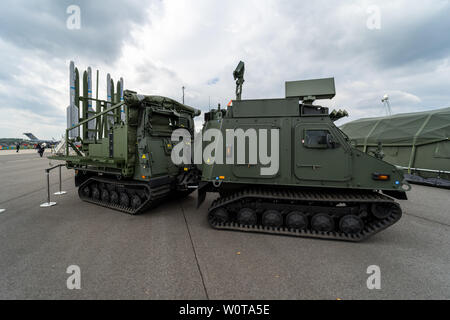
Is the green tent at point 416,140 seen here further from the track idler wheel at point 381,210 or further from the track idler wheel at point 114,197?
the track idler wheel at point 114,197

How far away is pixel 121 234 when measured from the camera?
386cm

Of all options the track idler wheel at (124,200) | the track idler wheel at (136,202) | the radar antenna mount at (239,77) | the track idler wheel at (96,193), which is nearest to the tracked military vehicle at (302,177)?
the radar antenna mount at (239,77)

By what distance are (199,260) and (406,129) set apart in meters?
13.7

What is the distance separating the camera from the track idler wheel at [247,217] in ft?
13.1

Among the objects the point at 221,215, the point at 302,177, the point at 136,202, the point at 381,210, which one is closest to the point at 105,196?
the point at 136,202

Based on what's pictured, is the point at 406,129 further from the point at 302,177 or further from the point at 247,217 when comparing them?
the point at 247,217

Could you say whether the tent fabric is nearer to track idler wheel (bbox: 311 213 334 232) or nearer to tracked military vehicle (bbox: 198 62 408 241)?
tracked military vehicle (bbox: 198 62 408 241)

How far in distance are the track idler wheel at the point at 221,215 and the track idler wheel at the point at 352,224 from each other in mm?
2420

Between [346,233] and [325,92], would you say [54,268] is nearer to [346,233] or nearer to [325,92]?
[346,233]

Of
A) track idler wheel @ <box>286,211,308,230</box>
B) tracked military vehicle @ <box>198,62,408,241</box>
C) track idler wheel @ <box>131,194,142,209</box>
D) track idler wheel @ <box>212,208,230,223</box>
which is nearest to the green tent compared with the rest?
tracked military vehicle @ <box>198,62,408,241</box>

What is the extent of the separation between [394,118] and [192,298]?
1502 centimetres

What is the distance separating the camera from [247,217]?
158 inches

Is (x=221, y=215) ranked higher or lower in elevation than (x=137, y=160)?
lower
